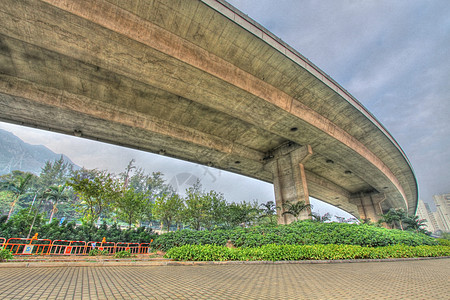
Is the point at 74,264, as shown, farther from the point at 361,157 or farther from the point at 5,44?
the point at 361,157

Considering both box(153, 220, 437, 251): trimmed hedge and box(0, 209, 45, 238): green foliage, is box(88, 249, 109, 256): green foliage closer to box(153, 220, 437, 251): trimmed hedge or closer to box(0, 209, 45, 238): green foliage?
box(153, 220, 437, 251): trimmed hedge

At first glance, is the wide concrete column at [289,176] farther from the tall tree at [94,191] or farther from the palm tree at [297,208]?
the tall tree at [94,191]

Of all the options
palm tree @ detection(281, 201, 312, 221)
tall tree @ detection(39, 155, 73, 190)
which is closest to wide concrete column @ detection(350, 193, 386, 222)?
palm tree @ detection(281, 201, 312, 221)

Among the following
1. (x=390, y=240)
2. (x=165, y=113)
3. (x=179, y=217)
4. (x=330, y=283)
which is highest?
(x=165, y=113)

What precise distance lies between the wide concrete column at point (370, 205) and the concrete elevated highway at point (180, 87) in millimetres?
11386

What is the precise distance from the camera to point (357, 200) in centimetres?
3136

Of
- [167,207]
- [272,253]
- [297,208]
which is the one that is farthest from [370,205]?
[272,253]

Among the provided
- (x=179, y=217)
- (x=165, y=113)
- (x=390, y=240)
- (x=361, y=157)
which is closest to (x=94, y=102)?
(x=165, y=113)

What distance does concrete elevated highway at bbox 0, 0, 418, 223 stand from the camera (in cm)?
825

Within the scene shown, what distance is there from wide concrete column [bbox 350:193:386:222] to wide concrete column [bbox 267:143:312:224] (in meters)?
19.0

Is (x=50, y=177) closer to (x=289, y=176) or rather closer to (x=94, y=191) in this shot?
(x=94, y=191)

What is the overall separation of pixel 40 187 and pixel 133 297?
2581 inches

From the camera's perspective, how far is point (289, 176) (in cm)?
1820

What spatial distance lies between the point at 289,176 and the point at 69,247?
655 inches
